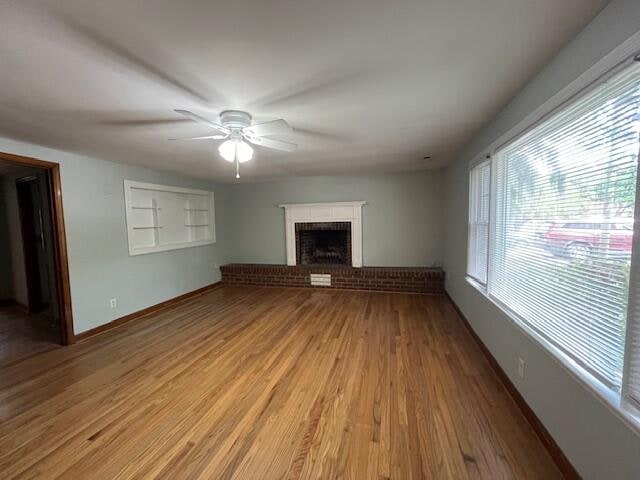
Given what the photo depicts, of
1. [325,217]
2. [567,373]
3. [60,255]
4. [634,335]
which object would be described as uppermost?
[325,217]

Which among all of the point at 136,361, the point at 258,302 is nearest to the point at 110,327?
the point at 136,361

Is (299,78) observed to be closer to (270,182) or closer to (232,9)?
(232,9)

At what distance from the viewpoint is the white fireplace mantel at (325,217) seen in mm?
5184

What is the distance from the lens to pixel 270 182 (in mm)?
5629

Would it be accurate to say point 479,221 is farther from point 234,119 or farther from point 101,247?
point 101,247

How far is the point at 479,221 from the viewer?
2.83 m

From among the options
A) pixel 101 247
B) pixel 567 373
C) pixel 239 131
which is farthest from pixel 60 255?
pixel 567 373

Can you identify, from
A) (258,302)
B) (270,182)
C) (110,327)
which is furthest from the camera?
(270,182)

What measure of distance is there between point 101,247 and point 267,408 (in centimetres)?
304

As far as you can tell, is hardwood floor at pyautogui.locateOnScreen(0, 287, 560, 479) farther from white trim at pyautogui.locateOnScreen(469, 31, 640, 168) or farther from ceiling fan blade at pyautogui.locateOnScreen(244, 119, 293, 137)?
ceiling fan blade at pyautogui.locateOnScreen(244, 119, 293, 137)

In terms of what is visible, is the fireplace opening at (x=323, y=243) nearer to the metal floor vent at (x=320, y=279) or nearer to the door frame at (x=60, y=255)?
the metal floor vent at (x=320, y=279)

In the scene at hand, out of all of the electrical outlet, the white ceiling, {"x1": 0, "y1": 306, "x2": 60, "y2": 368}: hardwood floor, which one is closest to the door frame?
{"x1": 0, "y1": 306, "x2": 60, "y2": 368}: hardwood floor

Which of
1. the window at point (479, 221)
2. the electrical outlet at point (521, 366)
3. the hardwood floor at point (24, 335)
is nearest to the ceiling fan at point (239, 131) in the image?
the window at point (479, 221)

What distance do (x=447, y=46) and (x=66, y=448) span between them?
3.10 meters
